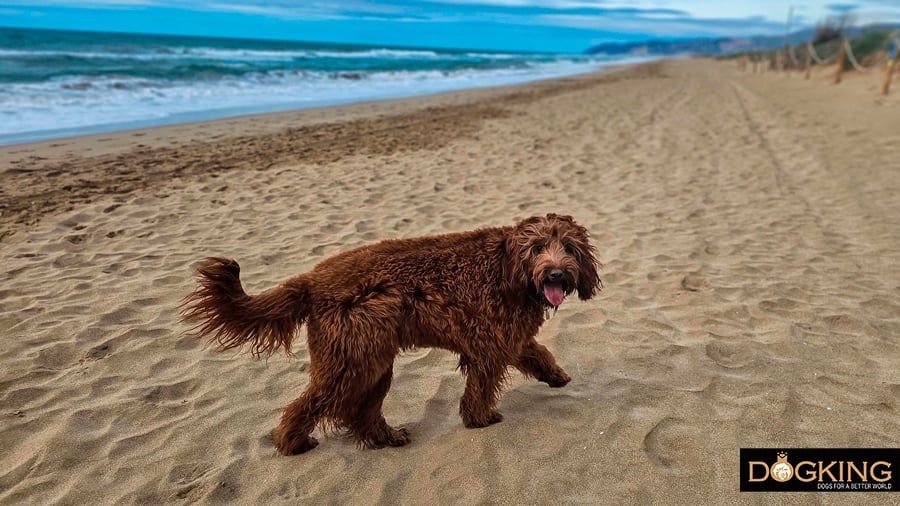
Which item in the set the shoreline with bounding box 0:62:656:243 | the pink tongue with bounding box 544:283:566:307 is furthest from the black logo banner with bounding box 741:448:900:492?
the shoreline with bounding box 0:62:656:243

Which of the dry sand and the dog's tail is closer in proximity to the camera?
the dog's tail

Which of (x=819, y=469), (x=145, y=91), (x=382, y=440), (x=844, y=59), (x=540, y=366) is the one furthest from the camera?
(x=844, y=59)

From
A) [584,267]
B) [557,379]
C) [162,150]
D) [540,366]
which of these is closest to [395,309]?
[584,267]

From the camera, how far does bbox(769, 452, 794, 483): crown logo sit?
2.74 metres

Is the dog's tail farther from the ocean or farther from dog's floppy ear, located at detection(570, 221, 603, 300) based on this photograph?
the ocean

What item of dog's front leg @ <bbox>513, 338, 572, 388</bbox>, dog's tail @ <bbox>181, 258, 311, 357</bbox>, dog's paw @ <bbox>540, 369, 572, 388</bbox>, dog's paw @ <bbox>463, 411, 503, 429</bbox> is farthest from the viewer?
dog's paw @ <bbox>540, 369, 572, 388</bbox>

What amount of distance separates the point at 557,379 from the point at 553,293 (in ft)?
3.38

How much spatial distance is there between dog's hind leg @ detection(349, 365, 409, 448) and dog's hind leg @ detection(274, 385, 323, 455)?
0.74ft

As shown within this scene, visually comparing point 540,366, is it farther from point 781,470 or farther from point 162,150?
point 162,150

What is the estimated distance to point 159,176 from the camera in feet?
28.1

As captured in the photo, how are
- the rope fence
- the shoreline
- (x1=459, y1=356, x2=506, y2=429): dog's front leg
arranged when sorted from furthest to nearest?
the rope fence → the shoreline → (x1=459, y1=356, x2=506, y2=429): dog's front leg

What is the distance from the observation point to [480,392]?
10.0 ft

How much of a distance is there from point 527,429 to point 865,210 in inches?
262

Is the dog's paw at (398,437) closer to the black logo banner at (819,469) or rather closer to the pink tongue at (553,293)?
the pink tongue at (553,293)
